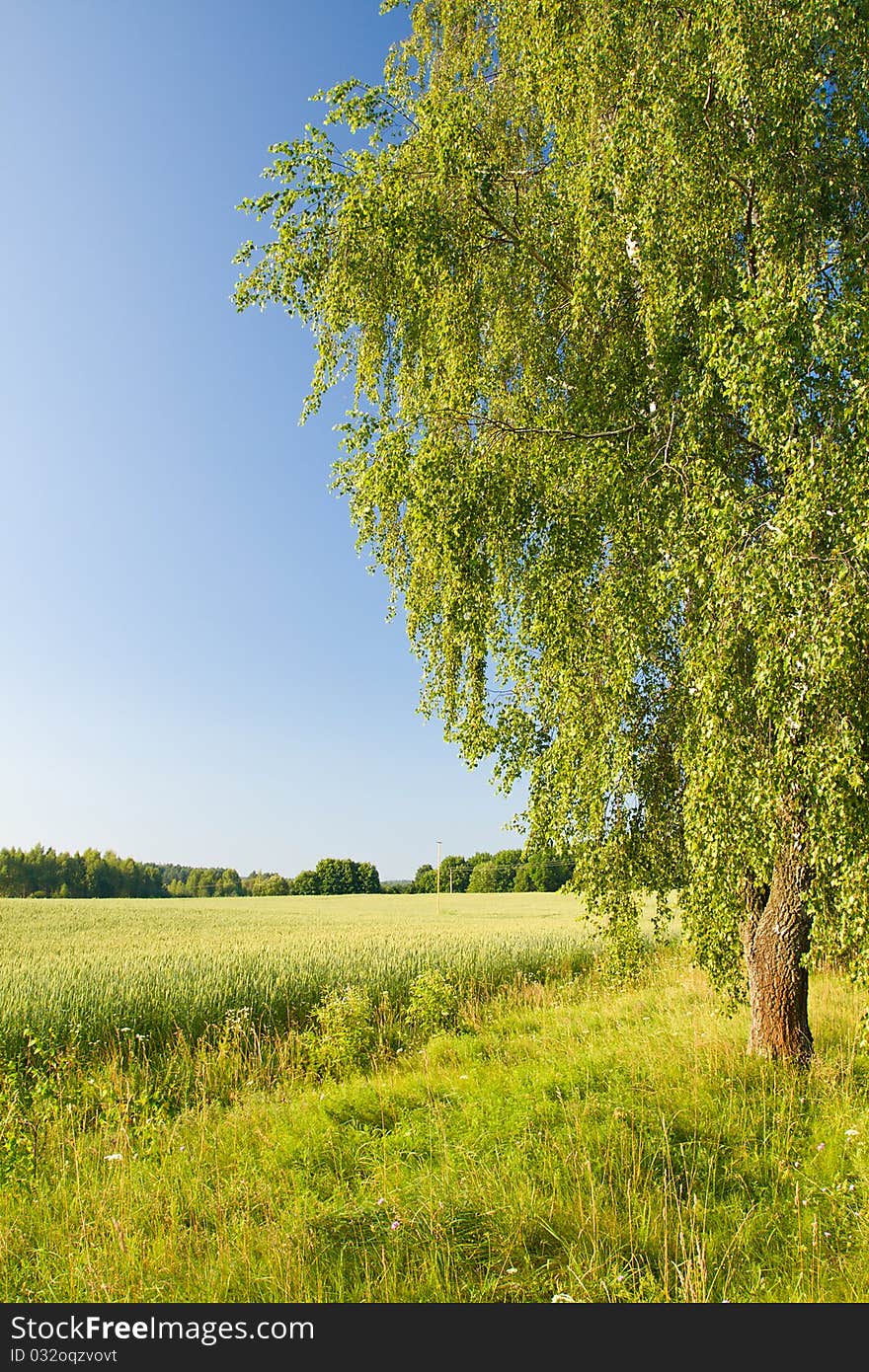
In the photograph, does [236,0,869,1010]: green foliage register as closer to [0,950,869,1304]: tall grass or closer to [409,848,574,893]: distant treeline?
[0,950,869,1304]: tall grass

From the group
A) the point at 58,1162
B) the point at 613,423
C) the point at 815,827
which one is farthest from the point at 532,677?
the point at 58,1162

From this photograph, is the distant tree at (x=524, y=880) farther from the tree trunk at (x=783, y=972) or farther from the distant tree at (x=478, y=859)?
the tree trunk at (x=783, y=972)

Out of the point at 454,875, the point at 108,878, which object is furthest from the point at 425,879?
the point at 108,878

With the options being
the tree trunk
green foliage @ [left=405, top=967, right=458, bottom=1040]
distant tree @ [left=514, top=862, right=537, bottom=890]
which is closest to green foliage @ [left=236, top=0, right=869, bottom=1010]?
the tree trunk

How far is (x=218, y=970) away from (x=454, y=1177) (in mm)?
8622

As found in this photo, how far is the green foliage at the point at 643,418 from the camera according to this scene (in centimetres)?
521

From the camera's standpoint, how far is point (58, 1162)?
606cm

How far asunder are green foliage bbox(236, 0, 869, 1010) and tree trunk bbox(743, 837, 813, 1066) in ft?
0.92

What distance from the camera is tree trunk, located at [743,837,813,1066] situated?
7578 mm

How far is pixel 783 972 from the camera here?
25.0ft

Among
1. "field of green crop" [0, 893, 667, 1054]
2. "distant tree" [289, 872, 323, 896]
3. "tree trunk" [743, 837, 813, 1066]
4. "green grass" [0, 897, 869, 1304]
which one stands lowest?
"distant tree" [289, 872, 323, 896]

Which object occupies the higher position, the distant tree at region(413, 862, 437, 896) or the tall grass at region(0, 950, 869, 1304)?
the tall grass at region(0, 950, 869, 1304)
